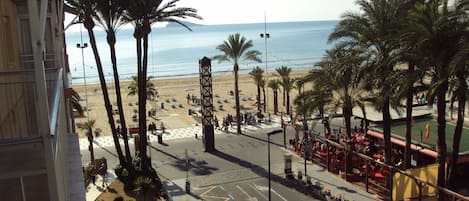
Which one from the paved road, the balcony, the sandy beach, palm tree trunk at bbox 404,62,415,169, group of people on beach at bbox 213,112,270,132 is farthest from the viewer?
the sandy beach

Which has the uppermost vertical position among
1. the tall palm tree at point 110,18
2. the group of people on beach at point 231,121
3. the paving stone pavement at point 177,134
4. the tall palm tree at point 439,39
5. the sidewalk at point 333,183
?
the tall palm tree at point 110,18

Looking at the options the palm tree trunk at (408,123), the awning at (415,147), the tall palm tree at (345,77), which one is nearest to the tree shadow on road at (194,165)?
the tall palm tree at (345,77)

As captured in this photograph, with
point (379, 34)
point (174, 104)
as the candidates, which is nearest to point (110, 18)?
point (379, 34)

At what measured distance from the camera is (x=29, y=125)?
23.1 ft

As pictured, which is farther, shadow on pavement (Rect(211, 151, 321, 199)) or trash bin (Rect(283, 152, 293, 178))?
trash bin (Rect(283, 152, 293, 178))

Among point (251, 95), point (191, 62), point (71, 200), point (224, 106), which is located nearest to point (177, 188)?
point (71, 200)

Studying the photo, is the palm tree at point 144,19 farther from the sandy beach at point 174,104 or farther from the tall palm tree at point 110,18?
the sandy beach at point 174,104

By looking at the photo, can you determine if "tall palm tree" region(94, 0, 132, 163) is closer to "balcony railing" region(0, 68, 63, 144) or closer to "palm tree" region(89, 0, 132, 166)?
"palm tree" region(89, 0, 132, 166)

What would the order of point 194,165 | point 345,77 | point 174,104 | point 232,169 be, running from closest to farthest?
point 345,77
point 232,169
point 194,165
point 174,104

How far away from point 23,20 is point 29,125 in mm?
5599

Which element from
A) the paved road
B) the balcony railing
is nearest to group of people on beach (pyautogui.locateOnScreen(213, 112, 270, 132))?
the paved road

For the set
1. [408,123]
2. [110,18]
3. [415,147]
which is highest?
[110,18]

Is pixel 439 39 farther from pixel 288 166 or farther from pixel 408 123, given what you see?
pixel 288 166

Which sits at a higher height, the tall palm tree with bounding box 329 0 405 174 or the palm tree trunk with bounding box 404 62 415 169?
the tall palm tree with bounding box 329 0 405 174
